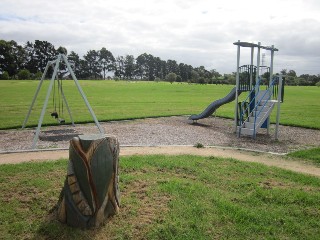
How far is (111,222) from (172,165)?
330cm

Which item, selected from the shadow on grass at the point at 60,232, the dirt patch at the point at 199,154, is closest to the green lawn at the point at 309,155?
the dirt patch at the point at 199,154

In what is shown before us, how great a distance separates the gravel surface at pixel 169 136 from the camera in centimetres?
1156

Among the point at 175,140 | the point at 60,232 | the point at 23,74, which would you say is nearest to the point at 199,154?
the point at 175,140

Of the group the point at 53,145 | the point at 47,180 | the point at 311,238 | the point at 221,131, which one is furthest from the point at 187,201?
the point at 221,131

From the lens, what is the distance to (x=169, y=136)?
13.2 metres

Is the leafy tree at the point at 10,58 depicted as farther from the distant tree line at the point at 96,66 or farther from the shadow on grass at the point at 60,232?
the shadow on grass at the point at 60,232

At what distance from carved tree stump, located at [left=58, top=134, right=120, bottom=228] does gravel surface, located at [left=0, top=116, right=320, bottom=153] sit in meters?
6.27

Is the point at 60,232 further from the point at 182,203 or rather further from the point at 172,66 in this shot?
the point at 172,66

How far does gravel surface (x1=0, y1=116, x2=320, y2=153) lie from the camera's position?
37.9ft

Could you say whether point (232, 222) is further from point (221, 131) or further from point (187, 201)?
point (221, 131)

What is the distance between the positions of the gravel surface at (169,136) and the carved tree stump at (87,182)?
20.6ft

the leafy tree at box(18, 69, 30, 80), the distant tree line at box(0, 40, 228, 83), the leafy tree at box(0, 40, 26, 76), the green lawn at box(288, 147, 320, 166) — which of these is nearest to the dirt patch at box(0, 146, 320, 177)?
the green lawn at box(288, 147, 320, 166)

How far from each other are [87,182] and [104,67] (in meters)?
123

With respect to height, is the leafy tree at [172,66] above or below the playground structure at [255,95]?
above
